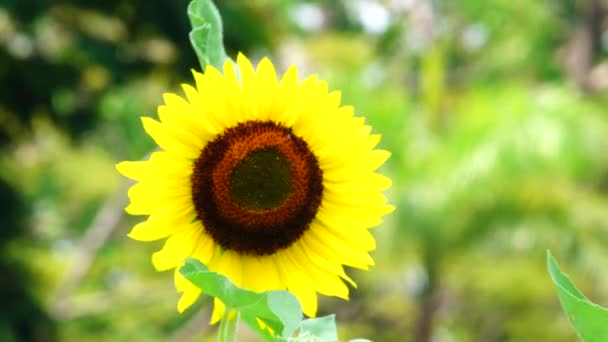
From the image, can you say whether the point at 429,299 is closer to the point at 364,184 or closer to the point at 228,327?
the point at 364,184

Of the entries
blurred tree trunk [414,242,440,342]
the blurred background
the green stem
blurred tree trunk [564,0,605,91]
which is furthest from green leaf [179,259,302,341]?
blurred tree trunk [564,0,605,91]

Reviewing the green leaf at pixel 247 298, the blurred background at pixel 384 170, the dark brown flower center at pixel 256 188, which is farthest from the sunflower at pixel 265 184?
the blurred background at pixel 384 170

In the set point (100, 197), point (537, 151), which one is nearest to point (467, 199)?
point (537, 151)

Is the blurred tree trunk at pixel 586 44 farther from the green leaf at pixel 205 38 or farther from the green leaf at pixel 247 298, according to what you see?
the green leaf at pixel 247 298

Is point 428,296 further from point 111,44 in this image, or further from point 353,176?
point 353,176

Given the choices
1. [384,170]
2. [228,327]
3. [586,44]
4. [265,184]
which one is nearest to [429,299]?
[384,170]
